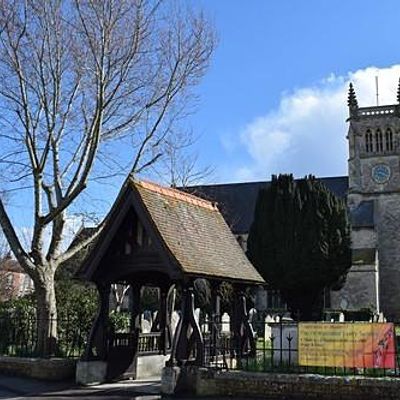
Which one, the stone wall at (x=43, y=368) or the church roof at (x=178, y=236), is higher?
the church roof at (x=178, y=236)

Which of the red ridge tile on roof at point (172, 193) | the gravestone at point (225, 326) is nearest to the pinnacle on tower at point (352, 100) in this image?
the gravestone at point (225, 326)

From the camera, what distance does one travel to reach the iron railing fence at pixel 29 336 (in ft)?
51.3

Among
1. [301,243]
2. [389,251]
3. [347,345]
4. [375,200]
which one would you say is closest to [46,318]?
[347,345]

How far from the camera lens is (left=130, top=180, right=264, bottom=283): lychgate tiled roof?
12.0 metres

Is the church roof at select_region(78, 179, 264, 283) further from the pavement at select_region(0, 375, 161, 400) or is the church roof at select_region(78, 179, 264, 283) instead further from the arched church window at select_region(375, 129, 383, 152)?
the arched church window at select_region(375, 129, 383, 152)

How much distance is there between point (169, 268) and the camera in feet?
37.8

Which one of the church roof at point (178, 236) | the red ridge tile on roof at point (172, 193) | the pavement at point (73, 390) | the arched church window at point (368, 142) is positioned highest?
the arched church window at point (368, 142)

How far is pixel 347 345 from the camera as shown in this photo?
1091 cm

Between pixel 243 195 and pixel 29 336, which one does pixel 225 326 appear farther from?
pixel 243 195

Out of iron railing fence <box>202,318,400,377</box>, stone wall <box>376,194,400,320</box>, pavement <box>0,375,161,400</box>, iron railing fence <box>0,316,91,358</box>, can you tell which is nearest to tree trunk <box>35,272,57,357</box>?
iron railing fence <box>0,316,91,358</box>

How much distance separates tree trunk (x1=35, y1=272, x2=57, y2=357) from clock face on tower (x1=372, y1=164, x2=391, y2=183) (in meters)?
41.1

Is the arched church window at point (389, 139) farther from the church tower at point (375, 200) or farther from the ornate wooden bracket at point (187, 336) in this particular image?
the ornate wooden bracket at point (187, 336)

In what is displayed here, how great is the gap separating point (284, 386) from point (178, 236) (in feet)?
13.0

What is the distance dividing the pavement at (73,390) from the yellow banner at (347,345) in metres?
3.20
